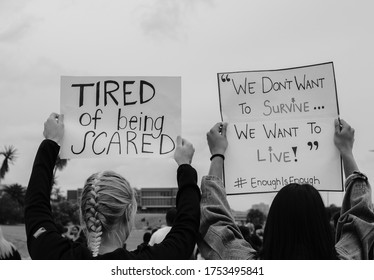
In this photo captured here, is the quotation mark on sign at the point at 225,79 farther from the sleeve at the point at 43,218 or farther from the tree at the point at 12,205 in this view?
the tree at the point at 12,205

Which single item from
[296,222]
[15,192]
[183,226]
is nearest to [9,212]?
[15,192]

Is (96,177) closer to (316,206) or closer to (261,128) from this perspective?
(316,206)

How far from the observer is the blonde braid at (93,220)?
2.87m

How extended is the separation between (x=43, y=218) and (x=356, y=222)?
172 centimetres

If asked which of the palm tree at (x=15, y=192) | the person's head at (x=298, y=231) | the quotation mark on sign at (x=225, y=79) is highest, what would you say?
the palm tree at (x=15, y=192)

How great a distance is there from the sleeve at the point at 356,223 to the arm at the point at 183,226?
795 mm

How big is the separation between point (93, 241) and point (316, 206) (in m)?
1.11

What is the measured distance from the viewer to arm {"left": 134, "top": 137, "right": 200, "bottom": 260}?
298 centimetres

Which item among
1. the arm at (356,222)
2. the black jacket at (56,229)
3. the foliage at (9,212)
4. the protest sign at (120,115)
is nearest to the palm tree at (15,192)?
the foliage at (9,212)

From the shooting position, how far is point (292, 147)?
4352 millimetres

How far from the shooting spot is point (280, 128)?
4.38 meters

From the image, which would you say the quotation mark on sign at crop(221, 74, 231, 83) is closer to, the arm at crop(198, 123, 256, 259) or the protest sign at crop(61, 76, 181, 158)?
the protest sign at crop(61, 76, 181, 158)

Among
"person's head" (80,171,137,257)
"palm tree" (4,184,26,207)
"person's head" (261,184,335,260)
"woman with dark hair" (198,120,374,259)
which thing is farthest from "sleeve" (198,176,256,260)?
"palm tree" (4,184,26,207)
